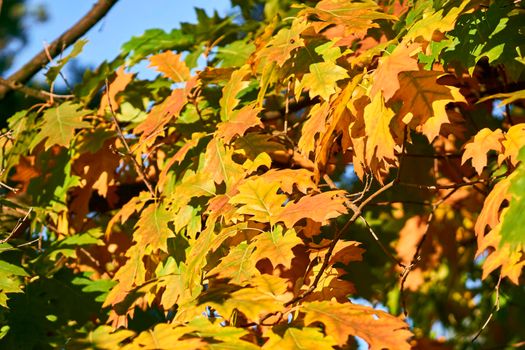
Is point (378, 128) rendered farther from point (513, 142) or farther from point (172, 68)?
point (172, 68)

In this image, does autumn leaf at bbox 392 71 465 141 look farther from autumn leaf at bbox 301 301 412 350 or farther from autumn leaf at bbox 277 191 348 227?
autumn leaf at bbox 301 301 412 350

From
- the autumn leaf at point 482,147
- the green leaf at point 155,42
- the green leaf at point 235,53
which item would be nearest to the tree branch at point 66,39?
the green leaf at point 155,42

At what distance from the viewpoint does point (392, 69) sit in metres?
1.78

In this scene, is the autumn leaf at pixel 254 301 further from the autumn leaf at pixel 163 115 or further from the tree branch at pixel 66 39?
the tree branch at pixel 66 39

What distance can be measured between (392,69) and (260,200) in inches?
15.9

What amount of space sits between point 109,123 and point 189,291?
1.02 meters

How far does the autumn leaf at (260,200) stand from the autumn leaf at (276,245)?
32 millimetres

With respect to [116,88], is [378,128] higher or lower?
lower

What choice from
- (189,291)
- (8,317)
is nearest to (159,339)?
(189,291)

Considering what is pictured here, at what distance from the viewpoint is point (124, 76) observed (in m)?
2.85

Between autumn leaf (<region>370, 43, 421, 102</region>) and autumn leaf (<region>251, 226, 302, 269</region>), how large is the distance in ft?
1.17

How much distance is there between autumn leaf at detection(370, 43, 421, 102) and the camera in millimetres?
1757

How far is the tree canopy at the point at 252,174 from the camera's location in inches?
63.9

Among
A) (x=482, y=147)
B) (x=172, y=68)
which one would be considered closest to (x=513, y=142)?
(x=482, y=147)
